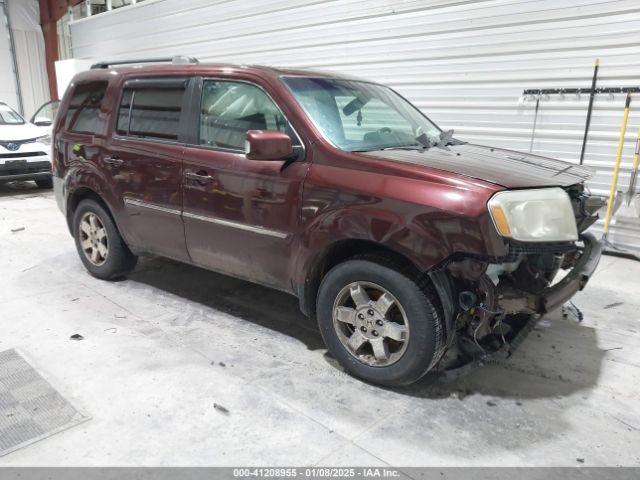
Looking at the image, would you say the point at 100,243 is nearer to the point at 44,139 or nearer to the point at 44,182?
the point at 44,139

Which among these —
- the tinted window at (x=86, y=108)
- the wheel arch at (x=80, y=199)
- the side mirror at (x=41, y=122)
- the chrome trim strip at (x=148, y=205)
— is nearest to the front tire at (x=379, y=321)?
the chrome trim strip at (x=148, y=205)

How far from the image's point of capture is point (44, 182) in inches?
421

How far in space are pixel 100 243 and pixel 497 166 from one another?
356cm

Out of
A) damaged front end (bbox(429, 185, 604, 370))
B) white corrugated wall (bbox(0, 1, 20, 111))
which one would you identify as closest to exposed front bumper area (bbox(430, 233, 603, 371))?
damaged front end (bbox(429, 185, 604, 370))

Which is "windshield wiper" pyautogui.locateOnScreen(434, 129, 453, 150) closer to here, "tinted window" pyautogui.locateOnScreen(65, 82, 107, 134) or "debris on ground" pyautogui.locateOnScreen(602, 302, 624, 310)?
"debris on ground" pyautogui.locateOnScreen(602, 302, 624, 310)

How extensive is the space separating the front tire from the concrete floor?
17cm

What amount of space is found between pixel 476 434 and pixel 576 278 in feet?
3.54

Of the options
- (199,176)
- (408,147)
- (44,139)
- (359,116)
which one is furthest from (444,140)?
(44,139)

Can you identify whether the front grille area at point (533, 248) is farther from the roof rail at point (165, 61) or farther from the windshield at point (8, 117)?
the windshield at point (8, 117)

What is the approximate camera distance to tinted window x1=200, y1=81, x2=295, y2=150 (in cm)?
342

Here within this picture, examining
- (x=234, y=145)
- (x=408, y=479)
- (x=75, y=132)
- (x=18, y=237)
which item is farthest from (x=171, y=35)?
(x=408, y=479)

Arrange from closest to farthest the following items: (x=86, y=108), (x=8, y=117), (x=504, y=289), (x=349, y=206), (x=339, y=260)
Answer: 1. (x=504, y=289)
2. (x=349, y=206)
3. (x=339, y=260)
4. (x=86, y=108)
5. (x=8, y=117)

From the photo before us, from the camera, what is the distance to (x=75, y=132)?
4734 mm

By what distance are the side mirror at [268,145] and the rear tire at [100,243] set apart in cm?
212
